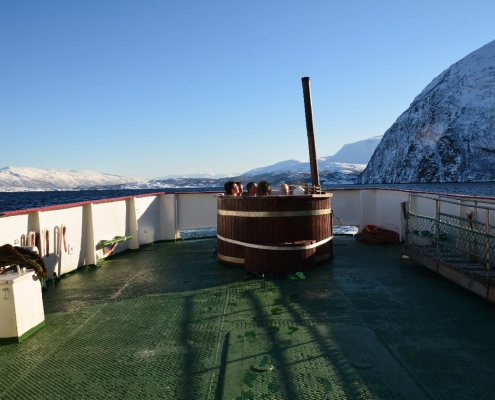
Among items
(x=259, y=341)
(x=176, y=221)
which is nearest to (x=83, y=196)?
(x=176, y=221)

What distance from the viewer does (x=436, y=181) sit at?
145375mm

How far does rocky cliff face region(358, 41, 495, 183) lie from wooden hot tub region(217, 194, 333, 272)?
494ft

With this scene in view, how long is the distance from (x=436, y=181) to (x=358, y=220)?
14932cm

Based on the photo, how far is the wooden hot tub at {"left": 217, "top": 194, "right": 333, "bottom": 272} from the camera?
6.87m

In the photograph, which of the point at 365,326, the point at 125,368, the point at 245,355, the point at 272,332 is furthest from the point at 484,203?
the point at 125,368

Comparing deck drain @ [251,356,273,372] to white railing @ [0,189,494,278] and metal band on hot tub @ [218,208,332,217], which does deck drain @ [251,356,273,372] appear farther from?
white railing @ [0,189,494,278]

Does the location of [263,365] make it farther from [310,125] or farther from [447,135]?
[447,135]

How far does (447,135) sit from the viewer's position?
144m

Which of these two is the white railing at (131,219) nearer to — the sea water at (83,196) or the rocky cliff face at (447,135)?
the sea water at (83,196)

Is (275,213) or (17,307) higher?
(275,213)

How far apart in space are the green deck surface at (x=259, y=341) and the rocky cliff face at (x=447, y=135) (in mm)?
152094

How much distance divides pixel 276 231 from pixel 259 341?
322cm

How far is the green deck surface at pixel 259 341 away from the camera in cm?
308

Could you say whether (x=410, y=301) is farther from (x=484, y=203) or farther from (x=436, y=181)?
(x=436, y=181)
